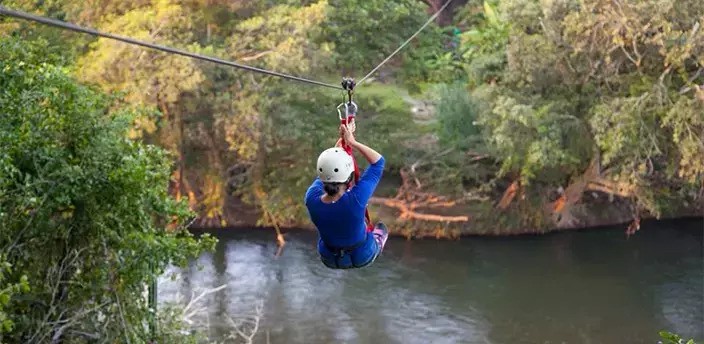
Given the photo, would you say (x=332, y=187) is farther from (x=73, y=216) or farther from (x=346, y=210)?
(x=73, y=216)

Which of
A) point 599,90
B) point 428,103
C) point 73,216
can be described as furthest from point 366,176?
point 428,103

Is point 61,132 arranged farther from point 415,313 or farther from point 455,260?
point 455,260

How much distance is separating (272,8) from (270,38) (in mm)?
626

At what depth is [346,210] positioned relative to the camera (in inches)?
129

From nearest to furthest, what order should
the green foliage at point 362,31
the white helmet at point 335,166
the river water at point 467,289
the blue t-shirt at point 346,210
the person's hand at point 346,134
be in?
the white helmet at point 335,166 → the blue t-shirt at point 346,210 → the person's hand at point 346,134 → the river water at point 467,289 → the green foliage at point 362,31

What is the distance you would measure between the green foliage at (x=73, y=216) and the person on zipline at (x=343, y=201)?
2230mm

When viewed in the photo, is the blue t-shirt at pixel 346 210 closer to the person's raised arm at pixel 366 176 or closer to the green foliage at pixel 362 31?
the person's raised arm at pixel 366 176

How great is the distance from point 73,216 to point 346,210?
9.42 ft

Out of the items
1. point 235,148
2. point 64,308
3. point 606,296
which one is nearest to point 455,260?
point 606,296

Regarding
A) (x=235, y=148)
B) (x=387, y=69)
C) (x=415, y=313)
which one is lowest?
(x=415, y=313)

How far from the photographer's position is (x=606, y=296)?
11.8m

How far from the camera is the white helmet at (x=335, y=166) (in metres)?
3.14

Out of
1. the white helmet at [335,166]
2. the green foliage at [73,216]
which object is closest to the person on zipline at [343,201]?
the white helmet at [335,166]

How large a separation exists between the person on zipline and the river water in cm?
657
